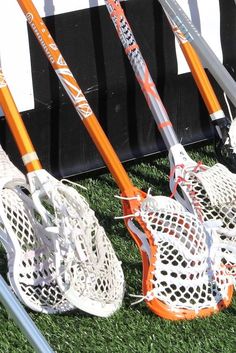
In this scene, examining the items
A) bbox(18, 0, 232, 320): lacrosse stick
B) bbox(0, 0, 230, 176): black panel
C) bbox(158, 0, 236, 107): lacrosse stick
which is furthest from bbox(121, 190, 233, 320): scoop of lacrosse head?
bbox(0, 0, 230, 176): black panel

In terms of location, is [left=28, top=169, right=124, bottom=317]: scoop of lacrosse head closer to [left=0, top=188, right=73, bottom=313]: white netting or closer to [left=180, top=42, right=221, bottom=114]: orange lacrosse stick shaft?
[left=0, top=188, right=73, bottom=313]: white netting

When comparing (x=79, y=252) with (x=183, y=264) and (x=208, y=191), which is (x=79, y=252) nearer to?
(x=183, y=264)

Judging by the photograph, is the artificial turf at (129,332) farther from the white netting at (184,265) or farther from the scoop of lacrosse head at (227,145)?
the scoop of lacrosse head at (227,145)

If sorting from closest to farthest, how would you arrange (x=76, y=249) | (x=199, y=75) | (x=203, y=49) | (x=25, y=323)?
1. (x=25, y=323)
2. (x=76, y=249)
3. (x=203, y=49)
4. (x=199, y=75)

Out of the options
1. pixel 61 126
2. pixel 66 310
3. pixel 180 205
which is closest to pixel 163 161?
pixel 61 126

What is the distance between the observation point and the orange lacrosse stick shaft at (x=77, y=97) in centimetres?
358

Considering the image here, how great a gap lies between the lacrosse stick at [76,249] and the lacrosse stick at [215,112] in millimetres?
641

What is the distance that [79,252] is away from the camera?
3260mm

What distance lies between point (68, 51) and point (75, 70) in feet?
0.27

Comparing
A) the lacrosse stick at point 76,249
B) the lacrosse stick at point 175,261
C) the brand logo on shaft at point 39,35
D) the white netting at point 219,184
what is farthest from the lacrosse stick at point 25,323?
the brand logo on shaft at point 39,35

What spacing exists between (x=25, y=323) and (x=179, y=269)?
2.18 ft

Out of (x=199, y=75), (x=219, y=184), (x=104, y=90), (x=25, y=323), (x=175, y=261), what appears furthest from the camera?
(x=104, y=90)

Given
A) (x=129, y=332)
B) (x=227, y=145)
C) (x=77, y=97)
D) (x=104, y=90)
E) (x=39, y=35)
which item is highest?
(x=39, y=35)

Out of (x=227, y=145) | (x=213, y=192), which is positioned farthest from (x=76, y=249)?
(x=227, y=145)
